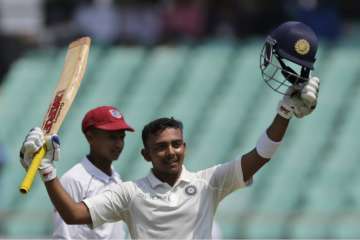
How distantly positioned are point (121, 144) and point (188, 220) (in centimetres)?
111

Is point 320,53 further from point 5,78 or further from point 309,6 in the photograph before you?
point 5,78

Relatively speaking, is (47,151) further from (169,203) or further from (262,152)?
(262,152)

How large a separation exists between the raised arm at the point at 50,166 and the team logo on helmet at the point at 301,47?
3.66 ft

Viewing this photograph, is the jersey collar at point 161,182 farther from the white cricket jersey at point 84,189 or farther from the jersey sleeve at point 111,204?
the white cricket jersey at point 84,189

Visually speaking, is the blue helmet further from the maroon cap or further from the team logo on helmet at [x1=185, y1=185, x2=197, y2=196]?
the maroon cap

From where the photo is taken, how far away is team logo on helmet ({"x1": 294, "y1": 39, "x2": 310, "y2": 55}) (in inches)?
227

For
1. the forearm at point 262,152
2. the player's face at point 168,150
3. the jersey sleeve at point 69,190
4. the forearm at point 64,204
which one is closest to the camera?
the forearm at point 64,204

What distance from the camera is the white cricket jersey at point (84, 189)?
682cm

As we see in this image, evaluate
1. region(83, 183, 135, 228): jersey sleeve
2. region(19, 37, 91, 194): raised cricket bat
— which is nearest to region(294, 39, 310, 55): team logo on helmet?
region(83, 183, 135, 228): jersey sleeve

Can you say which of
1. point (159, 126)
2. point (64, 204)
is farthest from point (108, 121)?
point (64, 204)

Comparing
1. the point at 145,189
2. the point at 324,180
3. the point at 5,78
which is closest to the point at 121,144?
the point at 145,189

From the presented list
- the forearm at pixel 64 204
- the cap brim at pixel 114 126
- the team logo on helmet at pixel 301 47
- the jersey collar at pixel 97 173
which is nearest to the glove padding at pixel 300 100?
Answer: the team logo on helmet at pixel 301 47

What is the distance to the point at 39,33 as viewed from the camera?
49.2ft

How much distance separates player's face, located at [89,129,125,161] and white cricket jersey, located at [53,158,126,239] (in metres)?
0.09
